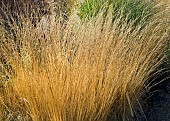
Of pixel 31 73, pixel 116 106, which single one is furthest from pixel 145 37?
pixel 31 73

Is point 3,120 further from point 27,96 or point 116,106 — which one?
point 116,106

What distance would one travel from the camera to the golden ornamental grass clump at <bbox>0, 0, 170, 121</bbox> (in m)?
2.90

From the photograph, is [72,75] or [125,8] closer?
[72,75]

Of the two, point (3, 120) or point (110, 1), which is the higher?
point (110, 1)

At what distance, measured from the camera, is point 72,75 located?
9.54 feet

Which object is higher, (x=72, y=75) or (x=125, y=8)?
(x=125, y=8)

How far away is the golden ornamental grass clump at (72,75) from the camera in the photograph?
2.90 metres

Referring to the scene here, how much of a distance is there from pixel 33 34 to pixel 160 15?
2.13 metres

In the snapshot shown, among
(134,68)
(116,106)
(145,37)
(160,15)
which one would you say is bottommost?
(116,106)

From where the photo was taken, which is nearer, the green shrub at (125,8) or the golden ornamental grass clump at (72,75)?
the golden ornamental grass clump at (72,75)

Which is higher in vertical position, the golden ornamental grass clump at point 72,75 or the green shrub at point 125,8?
the green shrub at point 125,8

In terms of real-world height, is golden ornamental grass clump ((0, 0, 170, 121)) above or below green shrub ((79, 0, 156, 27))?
below

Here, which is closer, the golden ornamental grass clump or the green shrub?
the golden ornamental grass clump

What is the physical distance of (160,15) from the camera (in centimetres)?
472
